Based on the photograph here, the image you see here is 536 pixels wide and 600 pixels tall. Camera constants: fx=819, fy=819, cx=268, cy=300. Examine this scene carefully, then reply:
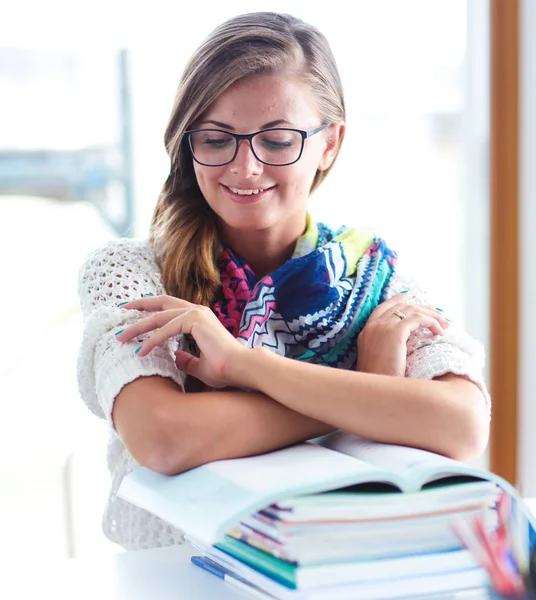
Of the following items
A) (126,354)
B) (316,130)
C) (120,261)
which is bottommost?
(126,354)

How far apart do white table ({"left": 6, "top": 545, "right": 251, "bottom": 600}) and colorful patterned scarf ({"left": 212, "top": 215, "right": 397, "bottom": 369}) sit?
1.55 ft

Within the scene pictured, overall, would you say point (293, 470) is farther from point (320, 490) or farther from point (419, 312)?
point (419, 312)

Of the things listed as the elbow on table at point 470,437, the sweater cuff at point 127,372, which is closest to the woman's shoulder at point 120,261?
the sweater cuff at point 127,372

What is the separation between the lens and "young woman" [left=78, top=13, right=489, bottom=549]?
110 centimetres

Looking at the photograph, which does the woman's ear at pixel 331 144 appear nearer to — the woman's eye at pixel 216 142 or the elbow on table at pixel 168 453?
the woman's eye at pixel 216 142

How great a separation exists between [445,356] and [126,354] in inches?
19.5

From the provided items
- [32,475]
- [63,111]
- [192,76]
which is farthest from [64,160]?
[192,76]

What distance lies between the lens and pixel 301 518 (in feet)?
2.58

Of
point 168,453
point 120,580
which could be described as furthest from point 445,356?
point 120,580

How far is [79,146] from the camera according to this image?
275 cm

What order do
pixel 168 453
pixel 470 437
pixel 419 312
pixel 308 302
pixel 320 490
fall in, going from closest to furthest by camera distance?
pixel 320 490 → pixel 168 453 → pixel 470 437 → pixel 419 312 → pixel 308 302

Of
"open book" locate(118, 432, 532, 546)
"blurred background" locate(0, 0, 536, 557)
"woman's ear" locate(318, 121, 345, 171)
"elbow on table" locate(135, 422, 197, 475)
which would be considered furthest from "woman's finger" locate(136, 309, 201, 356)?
"blurred background" locate(0, 0, 536, 557)

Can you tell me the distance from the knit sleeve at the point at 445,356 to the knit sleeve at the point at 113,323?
0.38m

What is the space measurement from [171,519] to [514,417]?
2317 mm
